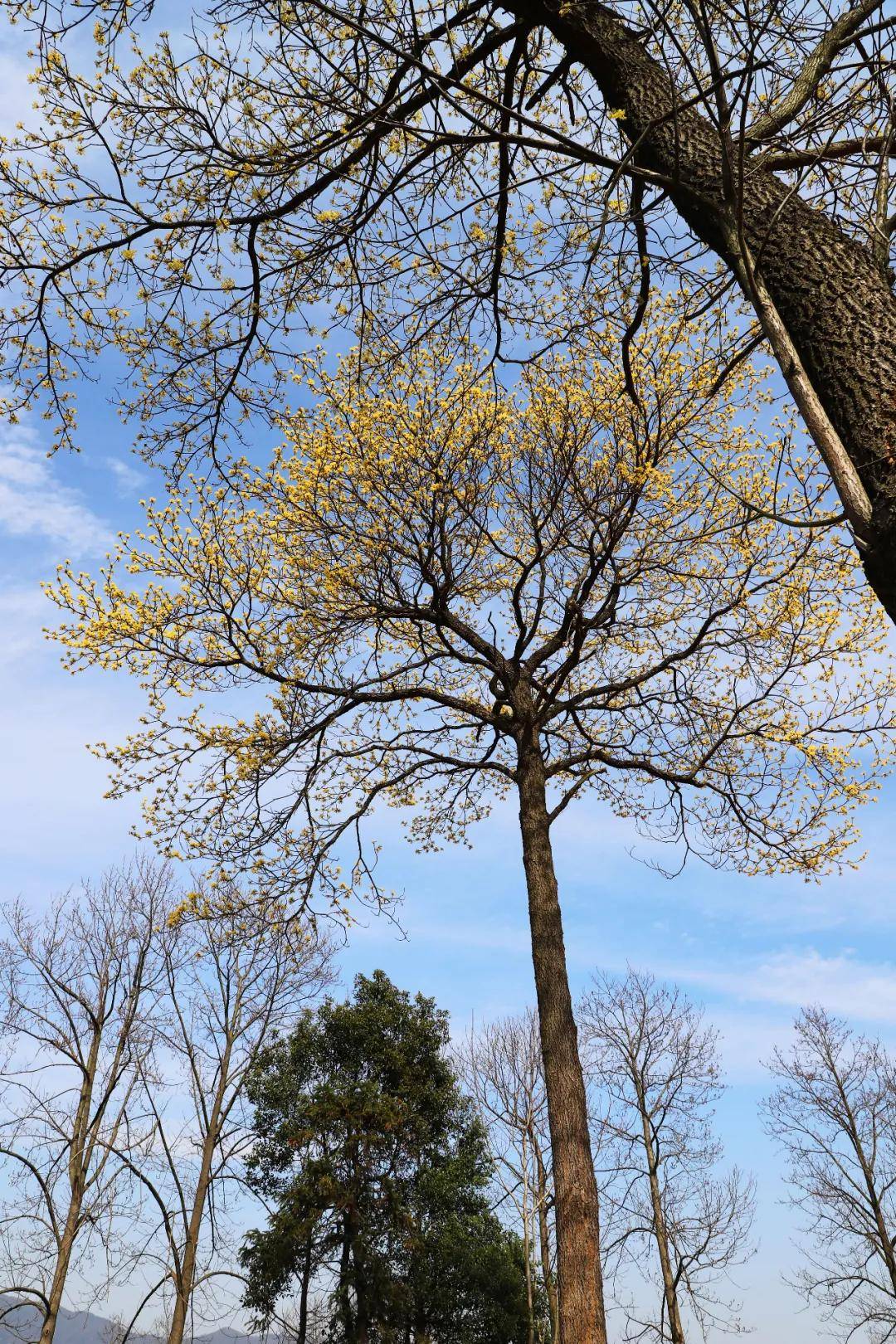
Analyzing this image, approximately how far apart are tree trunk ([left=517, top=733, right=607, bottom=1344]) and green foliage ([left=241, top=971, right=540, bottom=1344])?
34.0 ft

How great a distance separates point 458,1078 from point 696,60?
701 inches

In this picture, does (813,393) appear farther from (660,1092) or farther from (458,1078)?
(458,1078)

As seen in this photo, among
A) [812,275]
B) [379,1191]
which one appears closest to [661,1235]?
[379,1191]

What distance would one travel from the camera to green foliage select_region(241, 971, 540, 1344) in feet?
48.2

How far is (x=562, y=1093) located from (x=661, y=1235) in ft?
38.7

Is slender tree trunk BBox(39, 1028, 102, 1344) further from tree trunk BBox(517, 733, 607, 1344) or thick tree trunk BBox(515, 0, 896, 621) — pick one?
thick tree trunk BBox(515, 0, 896, 621)

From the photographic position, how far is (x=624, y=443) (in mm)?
7820

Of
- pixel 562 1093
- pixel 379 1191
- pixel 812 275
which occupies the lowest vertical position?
pixel 562 1093

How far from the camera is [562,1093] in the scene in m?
6.12

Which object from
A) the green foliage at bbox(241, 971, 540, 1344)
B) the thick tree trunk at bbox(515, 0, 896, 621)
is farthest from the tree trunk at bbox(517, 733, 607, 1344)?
the green foliage at bbox(241, 971, 540, 1344)

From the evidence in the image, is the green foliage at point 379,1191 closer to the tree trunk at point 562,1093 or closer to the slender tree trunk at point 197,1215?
the slender tree trunk at point 197,1215

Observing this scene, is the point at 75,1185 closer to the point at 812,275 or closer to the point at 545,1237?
the point at 545,1237

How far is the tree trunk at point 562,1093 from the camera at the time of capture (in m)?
5.48

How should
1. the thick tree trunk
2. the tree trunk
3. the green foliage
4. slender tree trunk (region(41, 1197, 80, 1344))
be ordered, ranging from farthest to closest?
1. the green foliage
2. slender tree trunk (region(41, 1197, 80, 1344))
3. the tree trunk
4. the thick tree trunk
